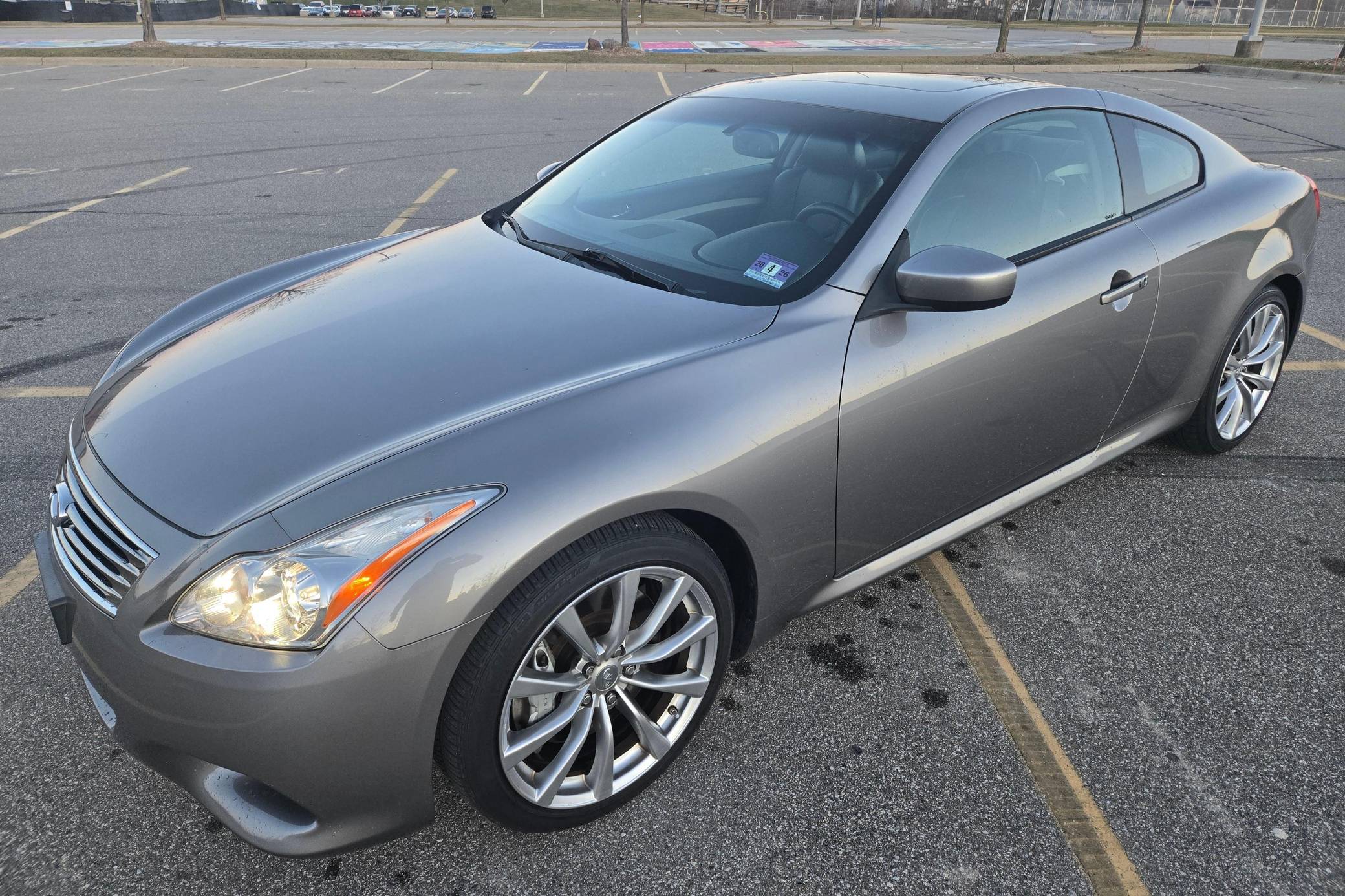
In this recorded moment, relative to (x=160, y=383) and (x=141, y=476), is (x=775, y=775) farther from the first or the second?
(x=160, y=383)

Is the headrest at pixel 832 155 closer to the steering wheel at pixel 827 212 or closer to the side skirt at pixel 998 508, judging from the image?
the steering wheel at pixel 827 212

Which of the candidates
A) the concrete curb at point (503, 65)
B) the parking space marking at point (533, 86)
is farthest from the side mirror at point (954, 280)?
the concrete curb at point (503, 65)

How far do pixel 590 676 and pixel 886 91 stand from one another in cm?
216

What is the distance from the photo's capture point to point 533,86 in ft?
57.9

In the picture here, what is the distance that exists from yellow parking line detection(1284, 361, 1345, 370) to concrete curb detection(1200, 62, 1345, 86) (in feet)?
63.1

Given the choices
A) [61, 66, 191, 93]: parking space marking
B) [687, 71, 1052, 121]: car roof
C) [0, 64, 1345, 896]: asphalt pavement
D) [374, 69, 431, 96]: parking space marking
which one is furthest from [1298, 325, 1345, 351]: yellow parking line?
[61, 66, 191, 93]: parking space marking

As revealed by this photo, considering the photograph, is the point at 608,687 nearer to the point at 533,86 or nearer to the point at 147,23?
the point at 533,86

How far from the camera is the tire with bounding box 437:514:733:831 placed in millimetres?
1809

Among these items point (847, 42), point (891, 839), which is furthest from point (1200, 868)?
point (847, 42)

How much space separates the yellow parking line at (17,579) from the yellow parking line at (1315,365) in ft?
18.7

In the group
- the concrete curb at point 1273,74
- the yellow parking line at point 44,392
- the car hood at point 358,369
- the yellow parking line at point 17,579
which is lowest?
the yellow parking line at point 17,579

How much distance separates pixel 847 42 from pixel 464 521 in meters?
34.6

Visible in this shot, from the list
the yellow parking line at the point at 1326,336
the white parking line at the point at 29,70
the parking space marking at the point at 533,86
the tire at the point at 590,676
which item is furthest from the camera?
the white parking line at the point at 29,70

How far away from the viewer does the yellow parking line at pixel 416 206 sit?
6.94 metres
